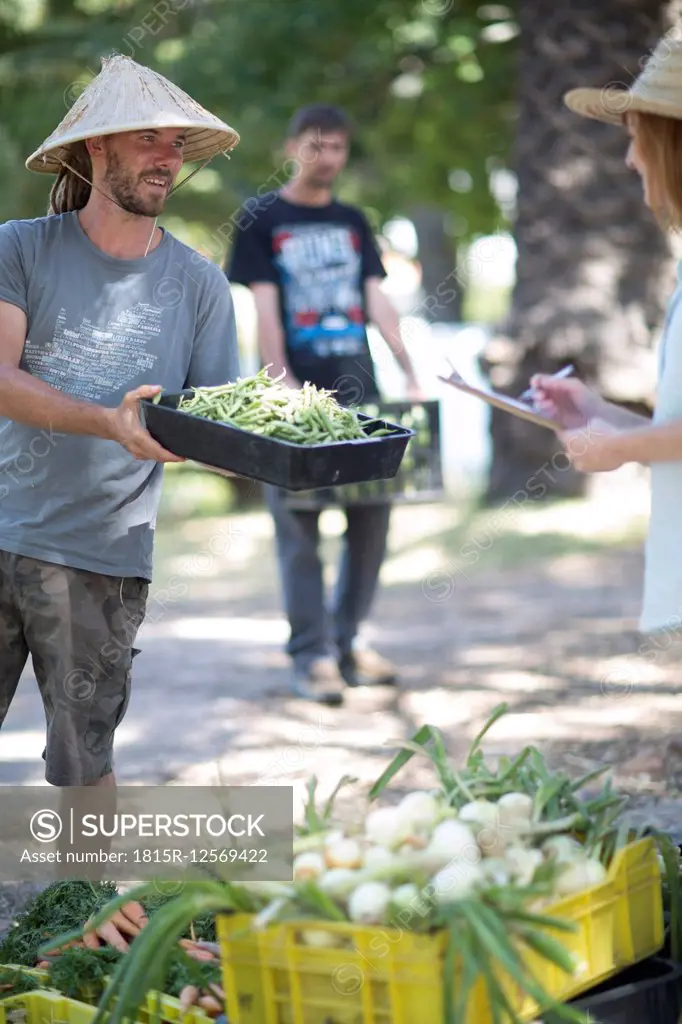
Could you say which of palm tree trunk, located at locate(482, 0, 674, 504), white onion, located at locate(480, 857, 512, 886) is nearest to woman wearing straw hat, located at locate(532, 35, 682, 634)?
white onion, located at locate(480, 857, 512, 886)

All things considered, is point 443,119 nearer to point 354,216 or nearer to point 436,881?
point 354,216

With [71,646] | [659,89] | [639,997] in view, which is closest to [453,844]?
[639,997]

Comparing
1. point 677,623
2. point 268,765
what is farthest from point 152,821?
point 677,623

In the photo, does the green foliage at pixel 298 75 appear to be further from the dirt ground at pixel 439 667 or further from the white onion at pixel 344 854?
the white onion at pixel 344 854

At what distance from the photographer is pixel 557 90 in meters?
10.8

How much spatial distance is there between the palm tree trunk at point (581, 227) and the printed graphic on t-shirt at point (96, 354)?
7.32 m

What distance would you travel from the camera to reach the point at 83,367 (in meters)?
3.64

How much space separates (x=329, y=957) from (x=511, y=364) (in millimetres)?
8770

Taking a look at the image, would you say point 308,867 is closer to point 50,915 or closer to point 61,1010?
point 61,1010

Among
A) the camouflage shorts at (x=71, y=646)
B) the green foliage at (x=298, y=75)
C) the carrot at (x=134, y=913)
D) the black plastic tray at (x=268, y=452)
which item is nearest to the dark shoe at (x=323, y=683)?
the camouflage shorts at (x=71, y=646)

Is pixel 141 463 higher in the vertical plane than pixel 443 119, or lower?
lower

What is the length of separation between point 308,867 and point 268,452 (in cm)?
104

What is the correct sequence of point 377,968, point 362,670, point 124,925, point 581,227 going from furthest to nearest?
1. point 581,227
2. point 362,670
3. point 124,925
4. point 377,968

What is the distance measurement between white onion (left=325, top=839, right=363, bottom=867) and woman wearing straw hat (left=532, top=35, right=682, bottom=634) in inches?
37.3
